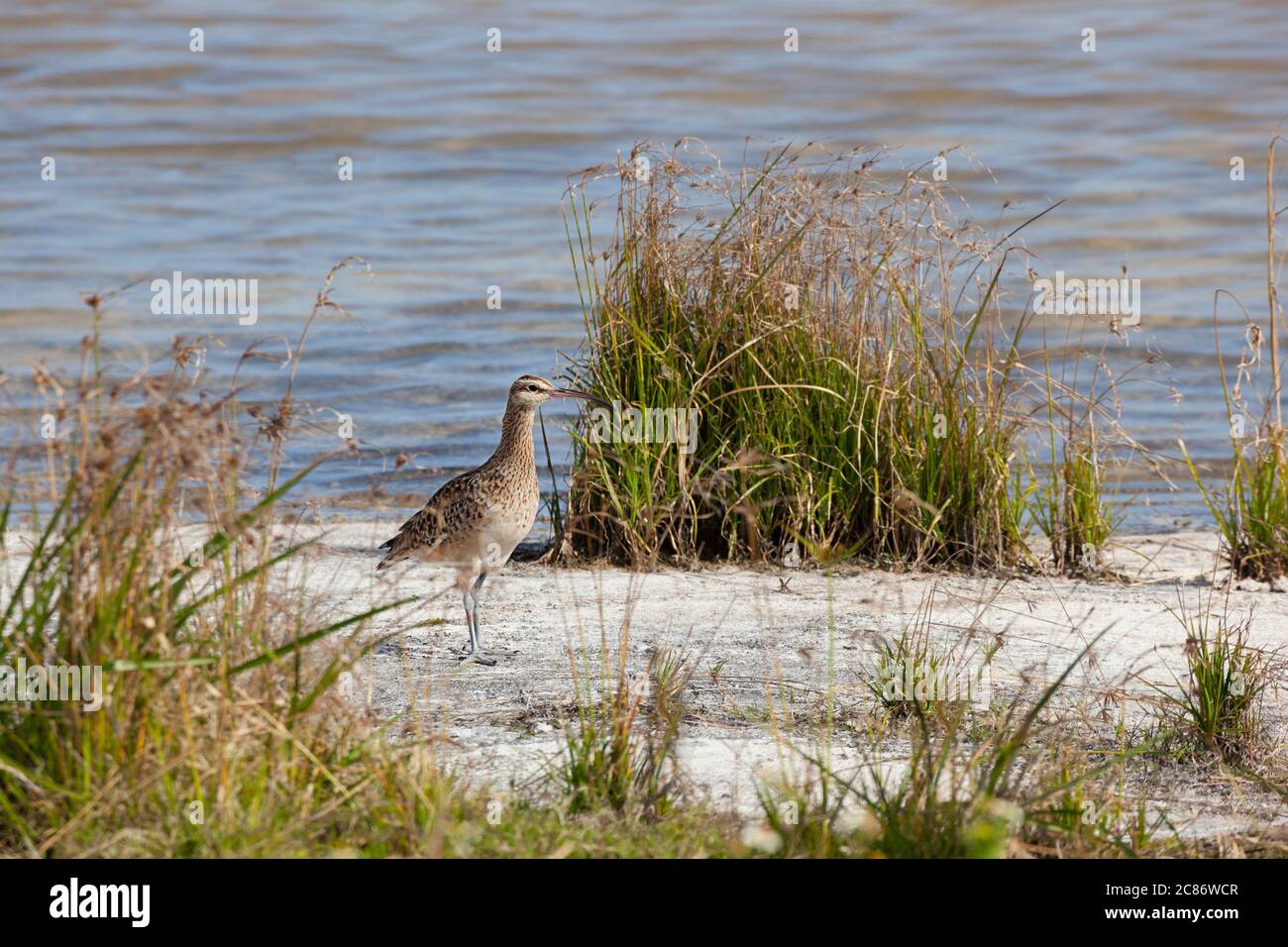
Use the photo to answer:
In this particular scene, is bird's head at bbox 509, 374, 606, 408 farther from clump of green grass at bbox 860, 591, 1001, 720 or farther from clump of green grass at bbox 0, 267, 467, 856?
clump of green grass at bbox 0, 267, 467, 856

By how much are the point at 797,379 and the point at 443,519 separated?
1.85 m

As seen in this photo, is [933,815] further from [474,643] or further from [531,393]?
[531,393]

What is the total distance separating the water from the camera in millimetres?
13555

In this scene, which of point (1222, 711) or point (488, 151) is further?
point (488, 151)

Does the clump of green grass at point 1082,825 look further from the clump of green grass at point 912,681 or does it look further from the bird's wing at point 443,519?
the bird's wing at point 443,519

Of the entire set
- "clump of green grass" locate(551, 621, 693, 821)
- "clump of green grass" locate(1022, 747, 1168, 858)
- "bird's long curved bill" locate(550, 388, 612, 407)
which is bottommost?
"clump of green grass" locate(1022, 747, 1168, 858)

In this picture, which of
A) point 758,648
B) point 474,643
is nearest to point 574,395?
point 474,643

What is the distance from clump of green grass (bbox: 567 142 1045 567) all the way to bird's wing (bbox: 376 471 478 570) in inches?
31.9

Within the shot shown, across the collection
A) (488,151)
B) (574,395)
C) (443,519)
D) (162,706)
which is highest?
(488,151)

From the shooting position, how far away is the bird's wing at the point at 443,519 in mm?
6949

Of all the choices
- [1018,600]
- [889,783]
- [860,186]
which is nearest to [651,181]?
[860,186]

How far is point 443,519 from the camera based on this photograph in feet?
22.9

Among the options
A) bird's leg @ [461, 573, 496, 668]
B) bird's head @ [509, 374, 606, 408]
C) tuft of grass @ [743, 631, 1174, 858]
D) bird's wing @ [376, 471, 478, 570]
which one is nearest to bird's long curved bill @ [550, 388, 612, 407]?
bird's head @ [509, 374, 606, 408]

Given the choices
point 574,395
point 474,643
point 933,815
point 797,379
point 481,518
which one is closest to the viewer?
point 933,815
